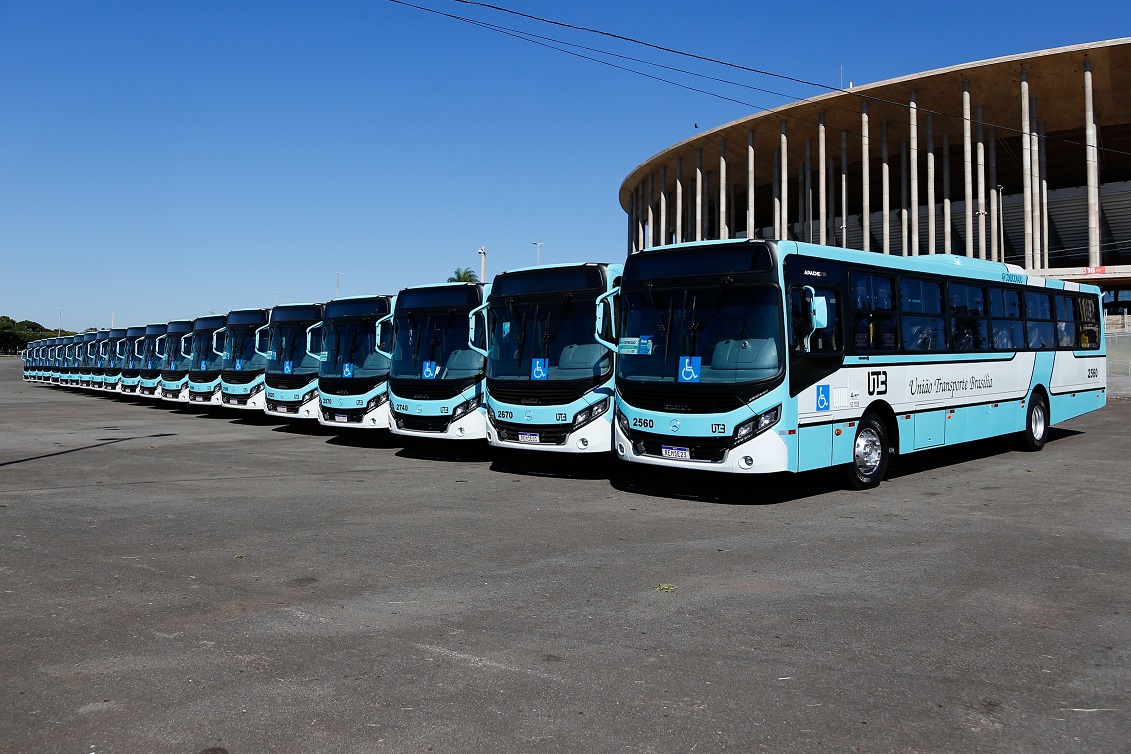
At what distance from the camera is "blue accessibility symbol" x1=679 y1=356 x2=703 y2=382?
1066 centimetres

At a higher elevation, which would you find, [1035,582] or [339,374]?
[339,374]

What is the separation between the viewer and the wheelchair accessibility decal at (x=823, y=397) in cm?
1070

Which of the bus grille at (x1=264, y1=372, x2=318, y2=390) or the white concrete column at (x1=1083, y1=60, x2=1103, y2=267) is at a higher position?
the white concrete column at (x1=1083, y1=60, x2=1103, y2=267)

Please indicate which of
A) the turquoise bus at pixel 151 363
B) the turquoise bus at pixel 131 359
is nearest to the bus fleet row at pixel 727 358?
the turquoise bus at pixel 151 363

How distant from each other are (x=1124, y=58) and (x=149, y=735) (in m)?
43.3

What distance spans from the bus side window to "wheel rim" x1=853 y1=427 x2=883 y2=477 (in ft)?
3.61

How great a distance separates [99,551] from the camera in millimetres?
7637

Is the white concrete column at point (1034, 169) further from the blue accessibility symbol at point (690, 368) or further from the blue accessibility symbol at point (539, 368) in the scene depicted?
the blue accessibility symbol at point (690, 368)

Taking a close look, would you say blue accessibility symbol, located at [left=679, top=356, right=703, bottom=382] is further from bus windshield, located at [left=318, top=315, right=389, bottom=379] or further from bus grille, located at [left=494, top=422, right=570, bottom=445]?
bus windshield, located at [left=318, top=315, right=389, bottom=379]

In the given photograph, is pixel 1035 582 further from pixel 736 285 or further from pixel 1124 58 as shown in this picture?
pixel 1124 58

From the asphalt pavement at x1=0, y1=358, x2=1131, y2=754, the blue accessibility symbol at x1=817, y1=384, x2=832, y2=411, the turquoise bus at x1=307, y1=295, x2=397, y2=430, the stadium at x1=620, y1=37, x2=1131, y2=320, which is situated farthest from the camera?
the stadium at x1=620, y1=37, x2=1131, y2=320

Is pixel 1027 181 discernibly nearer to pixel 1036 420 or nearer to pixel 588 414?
pixel 1036 420

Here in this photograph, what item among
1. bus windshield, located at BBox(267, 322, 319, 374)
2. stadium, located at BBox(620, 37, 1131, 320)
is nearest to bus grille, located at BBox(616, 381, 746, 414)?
bus windshield, located at BBox(267, 322, 319, 374)

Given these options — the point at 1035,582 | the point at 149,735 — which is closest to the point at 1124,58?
the point at 1035,582
